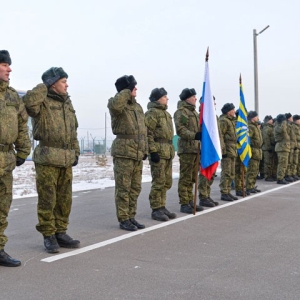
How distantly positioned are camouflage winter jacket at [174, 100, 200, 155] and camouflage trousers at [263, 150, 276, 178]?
7135 mm

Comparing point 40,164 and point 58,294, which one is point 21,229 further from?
point 58,294

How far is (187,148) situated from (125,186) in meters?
2.00

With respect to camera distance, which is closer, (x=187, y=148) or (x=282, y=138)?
(x=187, y=148)

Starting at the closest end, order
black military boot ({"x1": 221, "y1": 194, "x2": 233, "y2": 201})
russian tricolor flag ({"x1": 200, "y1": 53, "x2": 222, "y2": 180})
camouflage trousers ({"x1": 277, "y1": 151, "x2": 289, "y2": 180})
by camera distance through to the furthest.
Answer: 1. russian tricolor flag ({"x1": 200, "y1": 53, "x2": 222, "y2": 180})
2. black military boot ({"x1": 221, "y1": 194, "x2": 233, "y2": 201})
3. camouflage trousers ({"x1": 277, "y1": 151, "x2": 289, "y2": 180})

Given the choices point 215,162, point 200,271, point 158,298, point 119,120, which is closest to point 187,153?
point 215,162

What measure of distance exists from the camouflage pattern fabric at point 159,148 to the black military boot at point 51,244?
2400 mm

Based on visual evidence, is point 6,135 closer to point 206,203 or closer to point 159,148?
point 159,148

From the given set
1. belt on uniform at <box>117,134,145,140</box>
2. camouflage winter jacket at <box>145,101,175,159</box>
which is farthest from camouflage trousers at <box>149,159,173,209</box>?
belt on uniform at <box>117,134,145,140</box>

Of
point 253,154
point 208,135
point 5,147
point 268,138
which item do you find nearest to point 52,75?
point 5,147

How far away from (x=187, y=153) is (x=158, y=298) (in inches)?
179

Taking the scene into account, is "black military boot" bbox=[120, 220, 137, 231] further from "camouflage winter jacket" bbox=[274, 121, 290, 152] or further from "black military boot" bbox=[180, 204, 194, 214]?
"camouflage winter jacket" bbox=[274, 121, 290, 152]

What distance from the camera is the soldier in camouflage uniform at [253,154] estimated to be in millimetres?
10906

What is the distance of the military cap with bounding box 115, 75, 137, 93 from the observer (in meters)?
6.24

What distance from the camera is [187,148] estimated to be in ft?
26.1
